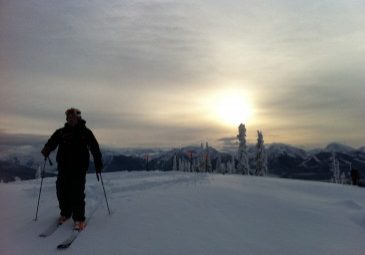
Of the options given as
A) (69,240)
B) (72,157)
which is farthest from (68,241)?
(72,157)

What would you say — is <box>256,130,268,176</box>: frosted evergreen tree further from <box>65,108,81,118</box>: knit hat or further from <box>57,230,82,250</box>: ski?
<box>57,230,82,250</box>: ski

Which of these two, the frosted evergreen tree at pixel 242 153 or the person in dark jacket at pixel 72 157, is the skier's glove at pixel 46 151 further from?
the frosted evergreen tree at pixel 242 153

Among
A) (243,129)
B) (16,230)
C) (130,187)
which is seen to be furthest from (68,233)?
(243,129)

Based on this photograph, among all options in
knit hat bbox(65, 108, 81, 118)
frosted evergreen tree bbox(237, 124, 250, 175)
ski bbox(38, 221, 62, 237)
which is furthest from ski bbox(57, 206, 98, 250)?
frosted evergreen tree bbox(237, 124, 250, 175)

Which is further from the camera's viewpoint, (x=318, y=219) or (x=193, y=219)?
(x=318, y=219)

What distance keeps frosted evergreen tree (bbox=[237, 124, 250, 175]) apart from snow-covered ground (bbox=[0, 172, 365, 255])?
5399 centimetres

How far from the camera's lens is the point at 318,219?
31.3 feet

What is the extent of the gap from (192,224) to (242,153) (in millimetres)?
60436

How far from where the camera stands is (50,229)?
296 inches

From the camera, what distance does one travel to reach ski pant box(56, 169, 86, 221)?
815 centimetres

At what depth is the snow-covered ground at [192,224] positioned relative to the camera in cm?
675

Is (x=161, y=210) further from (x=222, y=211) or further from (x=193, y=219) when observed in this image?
(x=222, y=211)

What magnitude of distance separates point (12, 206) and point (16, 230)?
2614 mm

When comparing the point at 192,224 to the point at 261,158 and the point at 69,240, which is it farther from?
the point at 261,158
